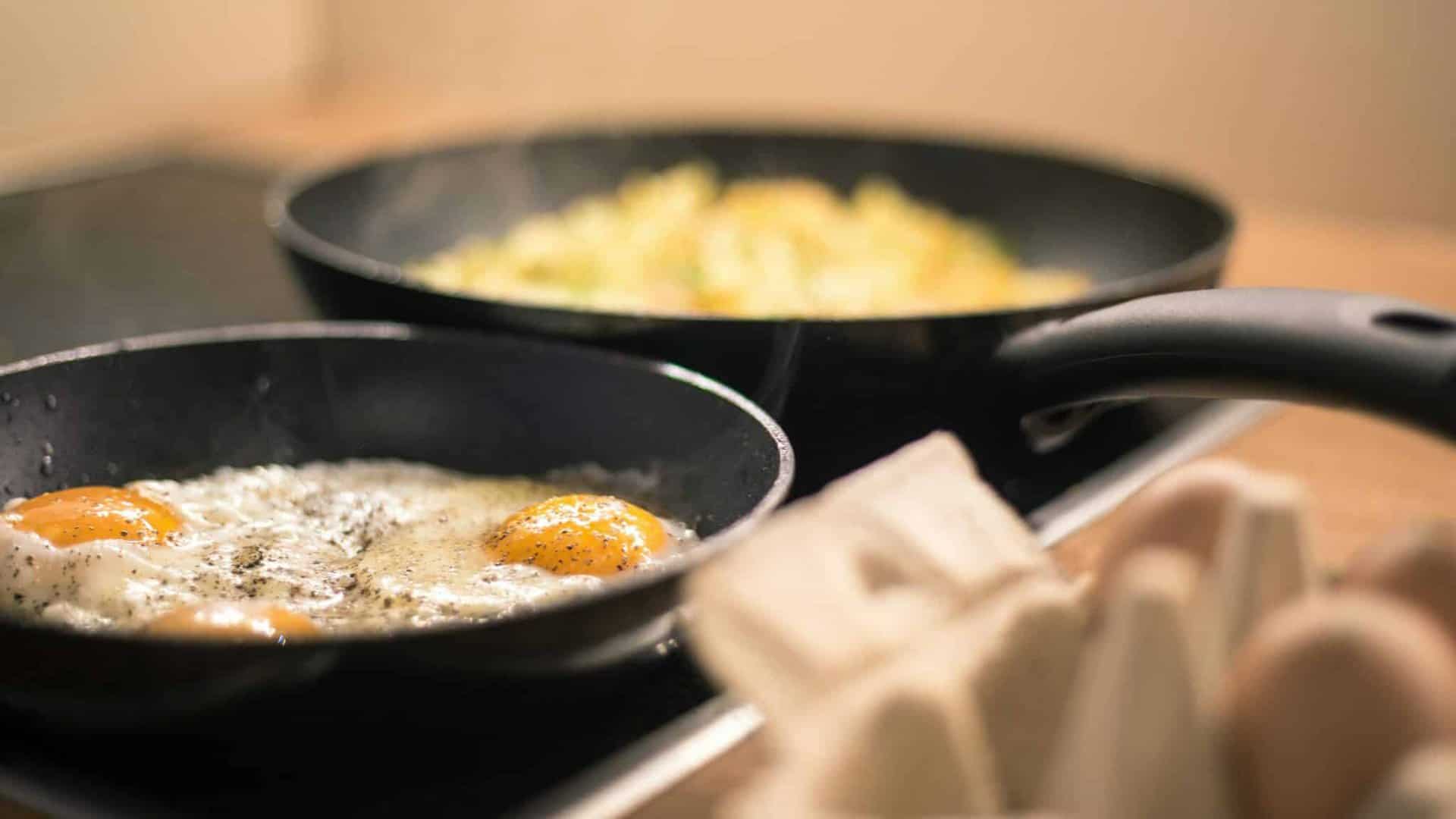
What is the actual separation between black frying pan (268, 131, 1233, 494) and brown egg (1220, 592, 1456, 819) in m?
0.42

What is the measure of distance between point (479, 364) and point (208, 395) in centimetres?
16

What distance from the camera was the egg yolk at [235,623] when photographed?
0.60m

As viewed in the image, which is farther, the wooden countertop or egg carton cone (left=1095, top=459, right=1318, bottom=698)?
the wooden countertop

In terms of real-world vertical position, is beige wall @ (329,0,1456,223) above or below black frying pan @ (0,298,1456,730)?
below

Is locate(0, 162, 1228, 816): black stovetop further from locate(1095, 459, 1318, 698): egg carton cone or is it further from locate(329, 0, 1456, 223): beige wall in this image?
locate(329, 0, 1456, 223): beige wall

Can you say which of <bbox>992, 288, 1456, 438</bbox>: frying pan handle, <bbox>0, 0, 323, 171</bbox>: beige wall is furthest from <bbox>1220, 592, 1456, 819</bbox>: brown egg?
<bbox>0, 0, 323, 171</bbox>: beige wall

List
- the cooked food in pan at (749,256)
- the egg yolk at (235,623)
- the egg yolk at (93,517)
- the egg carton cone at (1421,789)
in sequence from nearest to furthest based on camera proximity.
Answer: the egg carton cone at (1421,789), the egg yolk at (235,623), the egg yolk at (93,517), the cooked food in pan at (749,256)

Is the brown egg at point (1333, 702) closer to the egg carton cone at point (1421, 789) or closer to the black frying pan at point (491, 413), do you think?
the egg carton cone at point (1421, 789)

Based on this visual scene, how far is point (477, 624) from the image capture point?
505mm

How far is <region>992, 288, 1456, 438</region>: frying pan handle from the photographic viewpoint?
0.50 m

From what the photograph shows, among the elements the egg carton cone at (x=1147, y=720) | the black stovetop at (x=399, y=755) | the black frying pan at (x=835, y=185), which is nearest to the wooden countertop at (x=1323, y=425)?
the black stovetop at (x=399, y=755)

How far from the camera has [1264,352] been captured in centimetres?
57

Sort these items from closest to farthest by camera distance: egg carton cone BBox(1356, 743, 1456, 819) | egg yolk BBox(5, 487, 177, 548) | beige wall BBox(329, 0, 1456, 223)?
1. egg carton cone BBox(1356, 743, 1456, 819)
2. egg yolk BBox(5, 487, 177, 548)
3. beige wall BBox(329, 0, 1456, 223)

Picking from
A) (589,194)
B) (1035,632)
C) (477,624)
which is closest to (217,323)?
(589,194)
